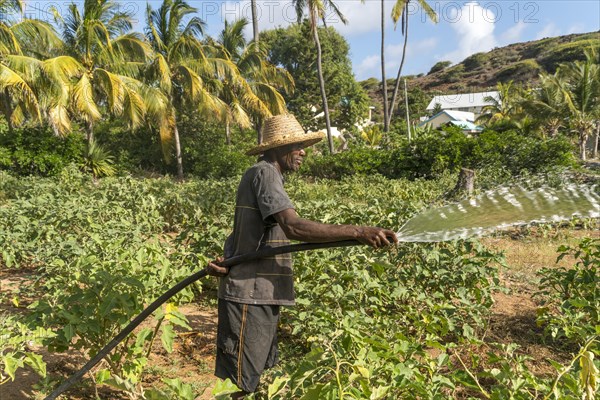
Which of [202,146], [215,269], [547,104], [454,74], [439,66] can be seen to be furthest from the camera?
[439,66]

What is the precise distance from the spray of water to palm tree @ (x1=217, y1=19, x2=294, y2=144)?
51.9 ft

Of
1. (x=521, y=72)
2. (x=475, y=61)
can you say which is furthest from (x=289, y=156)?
(x=475, y=61)

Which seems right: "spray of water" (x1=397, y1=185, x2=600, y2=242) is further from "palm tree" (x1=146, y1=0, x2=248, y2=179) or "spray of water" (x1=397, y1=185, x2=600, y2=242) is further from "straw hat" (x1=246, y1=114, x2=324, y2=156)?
"palm tree" (x1=146, y1=0, x2=248, y2=179)

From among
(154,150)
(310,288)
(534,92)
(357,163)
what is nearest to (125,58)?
(154,150)

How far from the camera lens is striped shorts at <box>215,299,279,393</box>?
6.77 feet

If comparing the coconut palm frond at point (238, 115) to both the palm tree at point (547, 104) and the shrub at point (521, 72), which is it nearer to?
the palm tree at point (547, 104)

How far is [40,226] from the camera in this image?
4512mm

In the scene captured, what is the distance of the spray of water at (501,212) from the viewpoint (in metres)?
1.35

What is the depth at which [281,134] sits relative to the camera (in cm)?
219

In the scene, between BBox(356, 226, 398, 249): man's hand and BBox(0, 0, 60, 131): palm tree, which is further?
BBox(0, 0, 60, 131): palm tree

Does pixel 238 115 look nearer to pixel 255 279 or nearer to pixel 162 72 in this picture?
pixel 162 72

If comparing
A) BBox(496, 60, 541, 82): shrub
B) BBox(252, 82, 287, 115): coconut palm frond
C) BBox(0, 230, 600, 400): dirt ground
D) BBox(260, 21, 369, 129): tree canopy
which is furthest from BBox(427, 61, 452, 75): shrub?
BBox(0, 230, 600, 400): dirt ground

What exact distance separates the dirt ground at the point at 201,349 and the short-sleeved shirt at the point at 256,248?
2.93 ft

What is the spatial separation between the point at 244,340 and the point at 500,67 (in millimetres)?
73268
